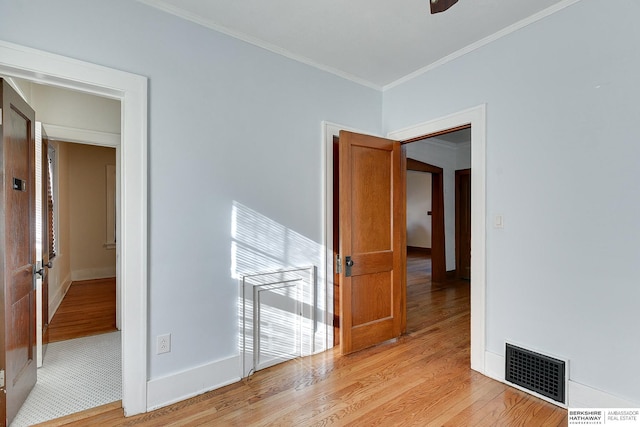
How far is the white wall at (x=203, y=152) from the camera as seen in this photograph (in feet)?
6.18

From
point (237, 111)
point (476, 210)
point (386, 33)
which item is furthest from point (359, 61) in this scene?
point (476, 210)

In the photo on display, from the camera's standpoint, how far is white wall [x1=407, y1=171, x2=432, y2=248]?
31.7 ft

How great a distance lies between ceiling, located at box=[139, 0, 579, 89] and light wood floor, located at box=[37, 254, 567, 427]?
2666mm

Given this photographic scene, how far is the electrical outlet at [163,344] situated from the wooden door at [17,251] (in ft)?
2.63

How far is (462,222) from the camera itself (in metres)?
6.06

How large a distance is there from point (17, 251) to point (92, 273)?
4.68 metres

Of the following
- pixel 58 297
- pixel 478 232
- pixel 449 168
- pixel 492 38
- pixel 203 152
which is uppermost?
pixel 492 38

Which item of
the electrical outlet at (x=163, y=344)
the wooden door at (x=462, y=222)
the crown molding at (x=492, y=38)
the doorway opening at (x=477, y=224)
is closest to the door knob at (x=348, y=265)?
the doorway opening at (x=477, y=224)

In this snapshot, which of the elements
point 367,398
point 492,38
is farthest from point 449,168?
point 367,398

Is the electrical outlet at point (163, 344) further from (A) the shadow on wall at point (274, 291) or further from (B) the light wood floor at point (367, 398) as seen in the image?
(A) the shadow on wall at point (274, 291)

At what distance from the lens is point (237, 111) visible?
7.79 ft

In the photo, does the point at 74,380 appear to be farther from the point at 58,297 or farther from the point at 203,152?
the point at 58,297

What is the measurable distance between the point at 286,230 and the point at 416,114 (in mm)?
1714

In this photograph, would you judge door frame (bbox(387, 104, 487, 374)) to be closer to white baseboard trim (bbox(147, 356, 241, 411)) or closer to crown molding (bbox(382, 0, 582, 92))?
crown molding (bbox(382, 0, 582, 92))
